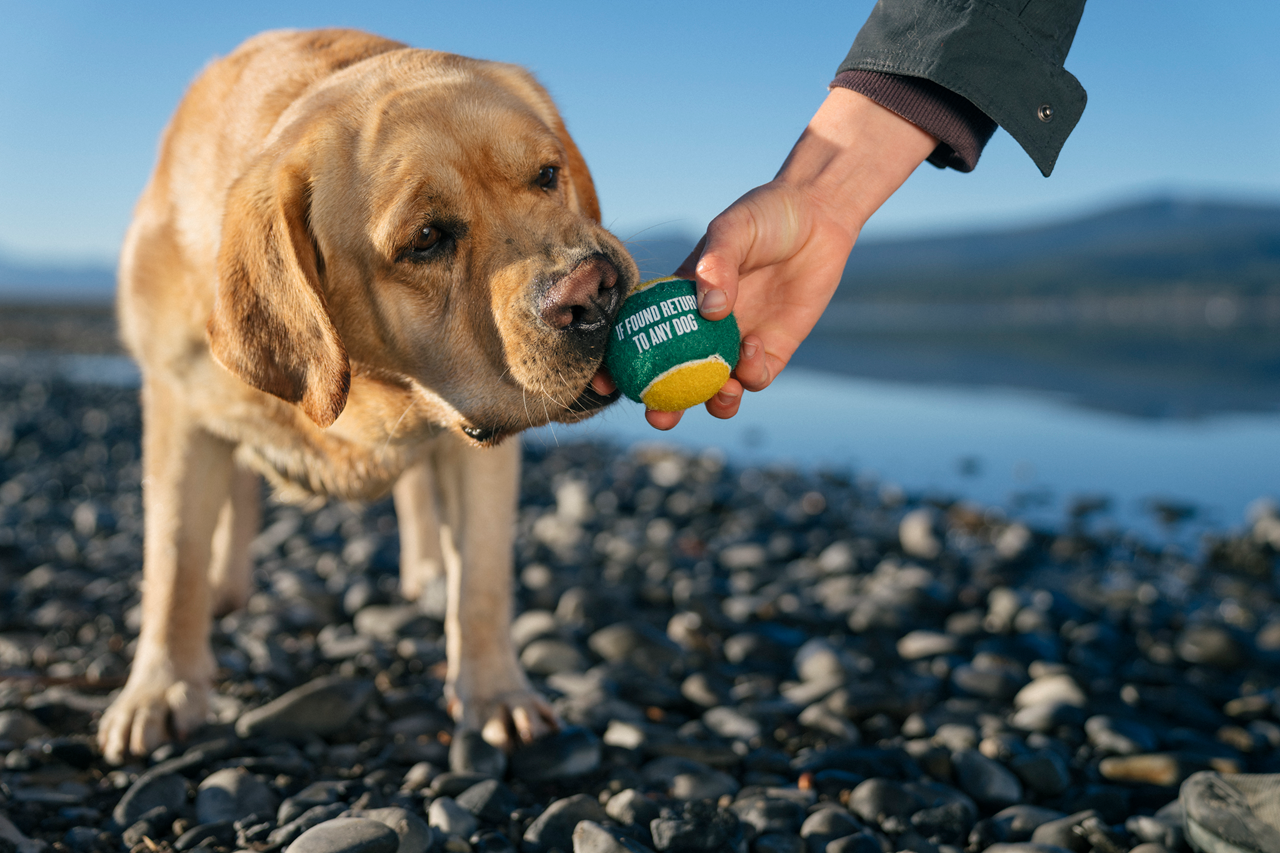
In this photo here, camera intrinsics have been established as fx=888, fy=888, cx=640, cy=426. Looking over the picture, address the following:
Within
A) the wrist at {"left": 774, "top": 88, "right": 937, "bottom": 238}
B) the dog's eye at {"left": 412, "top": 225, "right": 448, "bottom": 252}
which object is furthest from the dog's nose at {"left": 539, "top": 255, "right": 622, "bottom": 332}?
the wrist at {"left": 774, "top": 88, "right": 937, "bottom": 238}

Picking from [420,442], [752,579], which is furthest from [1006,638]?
[420,442]

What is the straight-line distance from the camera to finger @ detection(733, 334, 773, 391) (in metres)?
2.71

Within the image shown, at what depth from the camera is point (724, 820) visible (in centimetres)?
235

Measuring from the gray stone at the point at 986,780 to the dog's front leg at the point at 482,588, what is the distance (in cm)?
135

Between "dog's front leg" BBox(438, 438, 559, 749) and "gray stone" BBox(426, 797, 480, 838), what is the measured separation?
2.16 feet

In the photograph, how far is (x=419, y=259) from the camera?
8.43ft

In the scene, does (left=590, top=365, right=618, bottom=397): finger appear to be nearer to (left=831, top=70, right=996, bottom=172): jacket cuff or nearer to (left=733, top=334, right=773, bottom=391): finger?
(left=733, top=334, right=773, bottom=391): finger

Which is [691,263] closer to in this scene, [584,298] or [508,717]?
[584,298]

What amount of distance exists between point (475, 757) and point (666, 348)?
1.48 metres

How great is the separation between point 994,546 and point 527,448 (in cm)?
575

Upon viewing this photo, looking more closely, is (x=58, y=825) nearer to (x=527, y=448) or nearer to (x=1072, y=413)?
(x=527, y=448)

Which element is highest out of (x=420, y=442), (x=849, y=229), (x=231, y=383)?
(x=849, y=229)

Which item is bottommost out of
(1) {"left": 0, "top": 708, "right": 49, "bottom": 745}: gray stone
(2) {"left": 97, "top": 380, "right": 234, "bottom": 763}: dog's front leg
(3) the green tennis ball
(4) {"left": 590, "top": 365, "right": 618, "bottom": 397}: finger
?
(1) {"left": 0, "top": 708, "right": 49, "bottom": 745}: gray stone

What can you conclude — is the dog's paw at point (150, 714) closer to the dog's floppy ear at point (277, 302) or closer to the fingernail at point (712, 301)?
the dog's floppy ear at point (277, 302)
